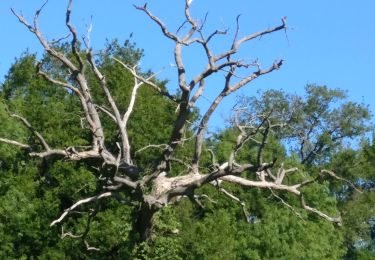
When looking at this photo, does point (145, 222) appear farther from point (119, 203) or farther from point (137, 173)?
point (119, 203)

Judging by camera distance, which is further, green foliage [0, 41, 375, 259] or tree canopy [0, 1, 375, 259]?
green foliage [0, 41, 375, 259]

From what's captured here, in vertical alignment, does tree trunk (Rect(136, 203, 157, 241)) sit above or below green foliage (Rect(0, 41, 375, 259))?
below

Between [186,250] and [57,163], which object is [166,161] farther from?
[57,163]

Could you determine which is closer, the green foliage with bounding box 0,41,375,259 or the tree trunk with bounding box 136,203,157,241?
the tree trunk with bounding box 136,203,157,241

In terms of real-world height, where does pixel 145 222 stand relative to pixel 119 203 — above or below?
below

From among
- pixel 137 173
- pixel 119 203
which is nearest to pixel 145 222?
pixel 137 173

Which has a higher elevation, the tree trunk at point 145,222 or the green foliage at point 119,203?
the green foliage at point 119,203

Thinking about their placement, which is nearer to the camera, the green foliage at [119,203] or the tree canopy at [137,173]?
the tree canopy at [137,173]

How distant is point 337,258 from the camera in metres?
40.2

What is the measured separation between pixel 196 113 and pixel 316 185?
6.80 metres

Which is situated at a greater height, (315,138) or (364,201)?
(315,138)

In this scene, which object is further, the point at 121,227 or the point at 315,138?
the point at 315,138

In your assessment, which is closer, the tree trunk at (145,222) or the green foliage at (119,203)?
the tree trunk at (145,222)

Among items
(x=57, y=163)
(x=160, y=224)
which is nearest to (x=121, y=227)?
(x=160, y=224)
